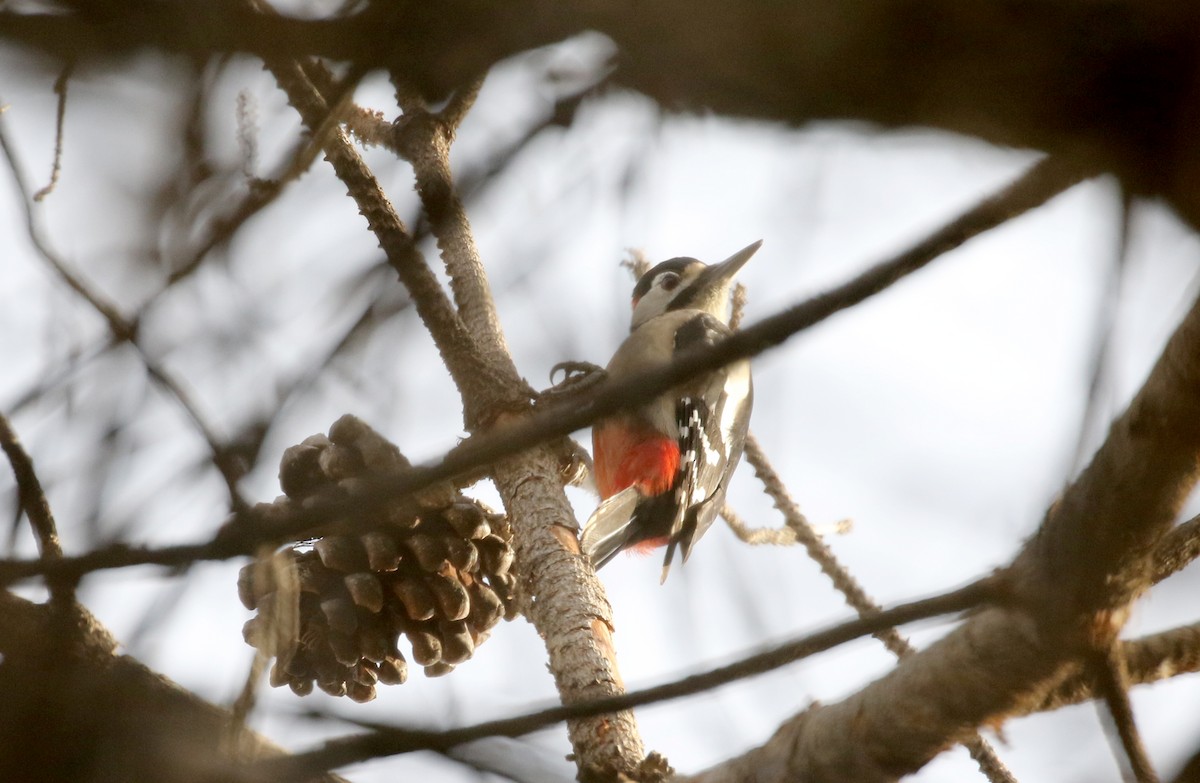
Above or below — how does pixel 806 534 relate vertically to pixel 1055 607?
above

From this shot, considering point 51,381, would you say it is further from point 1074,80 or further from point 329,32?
point 1074,80

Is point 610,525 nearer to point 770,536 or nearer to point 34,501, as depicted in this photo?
point 770,536

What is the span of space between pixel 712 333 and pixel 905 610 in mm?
3520

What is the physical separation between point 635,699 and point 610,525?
2.44 m

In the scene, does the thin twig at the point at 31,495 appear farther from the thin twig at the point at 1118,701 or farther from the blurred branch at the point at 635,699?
the thin twig at the point at 1118,701

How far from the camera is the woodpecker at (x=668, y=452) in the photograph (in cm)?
386

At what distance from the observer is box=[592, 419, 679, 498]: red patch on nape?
3898 mm

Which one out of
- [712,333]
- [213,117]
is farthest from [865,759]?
[712,333]

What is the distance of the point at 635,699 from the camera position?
0.92m

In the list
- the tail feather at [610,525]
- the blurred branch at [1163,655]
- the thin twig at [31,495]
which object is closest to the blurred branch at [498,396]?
the thin twig at [31,495]

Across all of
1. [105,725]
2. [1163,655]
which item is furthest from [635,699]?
[1163,655]

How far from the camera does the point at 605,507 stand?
10.9 ft

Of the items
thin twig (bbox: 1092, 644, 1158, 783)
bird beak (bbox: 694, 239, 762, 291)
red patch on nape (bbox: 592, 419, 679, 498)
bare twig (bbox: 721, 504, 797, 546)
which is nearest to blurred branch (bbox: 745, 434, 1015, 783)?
bare twig (bbox: 721, 504, 797, 546)

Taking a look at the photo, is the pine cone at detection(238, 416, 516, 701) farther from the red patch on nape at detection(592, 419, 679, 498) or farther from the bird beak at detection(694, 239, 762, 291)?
the bird beak at detection(694, 239, 762, 291)
